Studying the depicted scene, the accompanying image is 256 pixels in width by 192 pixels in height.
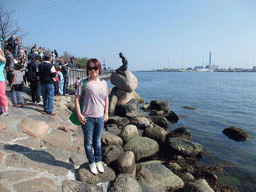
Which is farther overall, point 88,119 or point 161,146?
A: point 161,146

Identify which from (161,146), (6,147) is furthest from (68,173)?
(161,146)

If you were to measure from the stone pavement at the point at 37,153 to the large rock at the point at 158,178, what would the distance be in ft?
4.45

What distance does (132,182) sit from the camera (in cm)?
314

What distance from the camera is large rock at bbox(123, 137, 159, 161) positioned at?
5.55 m

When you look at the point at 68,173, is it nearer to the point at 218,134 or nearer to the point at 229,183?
the point at 229,183

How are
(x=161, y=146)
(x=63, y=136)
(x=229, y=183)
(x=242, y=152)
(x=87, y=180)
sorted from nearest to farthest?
(x=87, y=180) < (x=63, y=136) < (x=229, y=183) < (x=161, y=146) < (x=242, y=152)

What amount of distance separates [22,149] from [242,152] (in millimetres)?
7979

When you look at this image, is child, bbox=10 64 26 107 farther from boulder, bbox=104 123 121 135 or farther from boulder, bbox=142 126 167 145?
boulder, bbox=142 126 167 145

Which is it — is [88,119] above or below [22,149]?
above

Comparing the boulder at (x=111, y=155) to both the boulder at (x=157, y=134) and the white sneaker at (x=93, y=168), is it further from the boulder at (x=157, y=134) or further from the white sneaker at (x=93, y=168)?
the boulder at (x=157, y=134)

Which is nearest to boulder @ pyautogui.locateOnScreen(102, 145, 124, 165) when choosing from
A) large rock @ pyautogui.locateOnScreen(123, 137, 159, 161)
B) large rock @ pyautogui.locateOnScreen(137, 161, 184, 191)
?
large rock @ pyautogui.locateOnScreen(137, 161, 184, 191)

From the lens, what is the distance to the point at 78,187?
288 cm

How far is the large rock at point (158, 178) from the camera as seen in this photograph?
13.1 feet

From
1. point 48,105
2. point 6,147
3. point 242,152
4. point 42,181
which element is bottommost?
point 242,152
